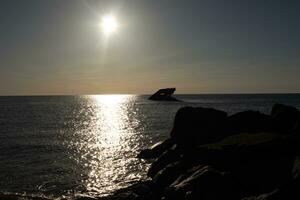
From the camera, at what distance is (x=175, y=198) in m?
20.4

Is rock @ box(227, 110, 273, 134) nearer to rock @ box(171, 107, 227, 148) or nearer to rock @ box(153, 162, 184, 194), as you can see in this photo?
rock @ box(171, 107, 227, 148)

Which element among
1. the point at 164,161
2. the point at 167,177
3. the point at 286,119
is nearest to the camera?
the point at 167,177

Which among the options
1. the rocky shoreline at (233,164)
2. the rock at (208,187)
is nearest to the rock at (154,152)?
the rocky shoreline at (233,164)

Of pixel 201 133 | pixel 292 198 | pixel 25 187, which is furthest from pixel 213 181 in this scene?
pixel 25 187

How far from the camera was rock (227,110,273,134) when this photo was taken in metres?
27.6

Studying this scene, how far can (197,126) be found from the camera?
3088cm

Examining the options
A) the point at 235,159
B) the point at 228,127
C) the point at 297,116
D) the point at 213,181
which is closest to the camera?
the point at 213,181

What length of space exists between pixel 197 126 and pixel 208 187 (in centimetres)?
1211

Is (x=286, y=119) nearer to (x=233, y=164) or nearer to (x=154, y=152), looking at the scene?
(x=233, y=164)

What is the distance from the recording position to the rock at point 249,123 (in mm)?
27636

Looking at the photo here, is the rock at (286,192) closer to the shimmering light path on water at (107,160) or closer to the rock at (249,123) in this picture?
the rock at (249,123)

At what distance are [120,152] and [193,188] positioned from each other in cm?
2482

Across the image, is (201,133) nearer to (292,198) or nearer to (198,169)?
(198,169)

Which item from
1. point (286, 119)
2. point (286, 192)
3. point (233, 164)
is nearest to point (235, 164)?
point (233, 164)
